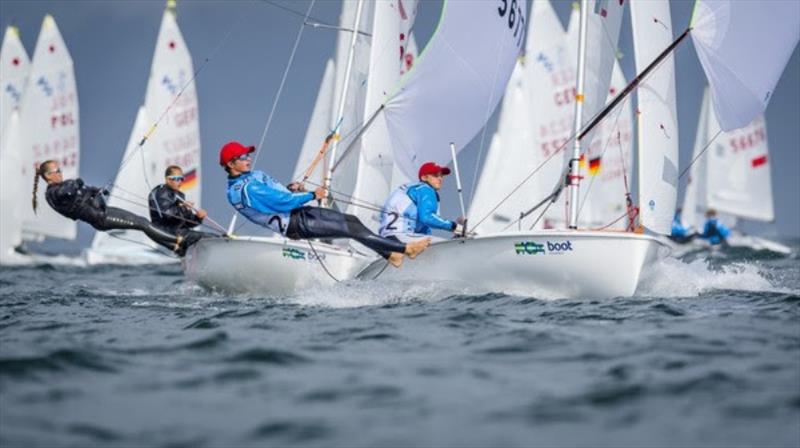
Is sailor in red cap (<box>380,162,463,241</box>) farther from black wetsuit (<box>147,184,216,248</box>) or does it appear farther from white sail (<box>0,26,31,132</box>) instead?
white sail (<box>0,26,31,132</box>)

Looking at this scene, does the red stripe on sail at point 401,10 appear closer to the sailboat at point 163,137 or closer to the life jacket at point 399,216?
the life jacket at point 399,216

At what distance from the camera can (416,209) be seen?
452 inches

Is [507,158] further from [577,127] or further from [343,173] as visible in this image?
[577,127]

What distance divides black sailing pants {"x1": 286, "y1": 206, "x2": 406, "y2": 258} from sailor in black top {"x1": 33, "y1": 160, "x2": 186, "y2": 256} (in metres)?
2.68

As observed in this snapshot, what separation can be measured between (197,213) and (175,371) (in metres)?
7.87

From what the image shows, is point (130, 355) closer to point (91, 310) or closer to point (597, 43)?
point (91, 310)

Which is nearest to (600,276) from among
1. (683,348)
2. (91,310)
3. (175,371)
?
(683,348)

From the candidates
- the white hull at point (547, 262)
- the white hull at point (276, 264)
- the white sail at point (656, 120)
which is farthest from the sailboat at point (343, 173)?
the white sail at point (656, 120)

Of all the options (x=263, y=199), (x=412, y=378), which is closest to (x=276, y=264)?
(x=263, y=199)

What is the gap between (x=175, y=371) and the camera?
5.32m

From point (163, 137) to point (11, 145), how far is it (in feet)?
13.7

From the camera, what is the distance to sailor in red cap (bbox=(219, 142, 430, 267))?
10812mm

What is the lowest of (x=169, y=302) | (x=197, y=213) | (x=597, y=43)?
(x=169, y=302)

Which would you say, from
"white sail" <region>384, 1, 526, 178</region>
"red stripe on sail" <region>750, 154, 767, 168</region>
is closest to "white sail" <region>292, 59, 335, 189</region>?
"white sail" <region>384, 1, 526, 178</region>
